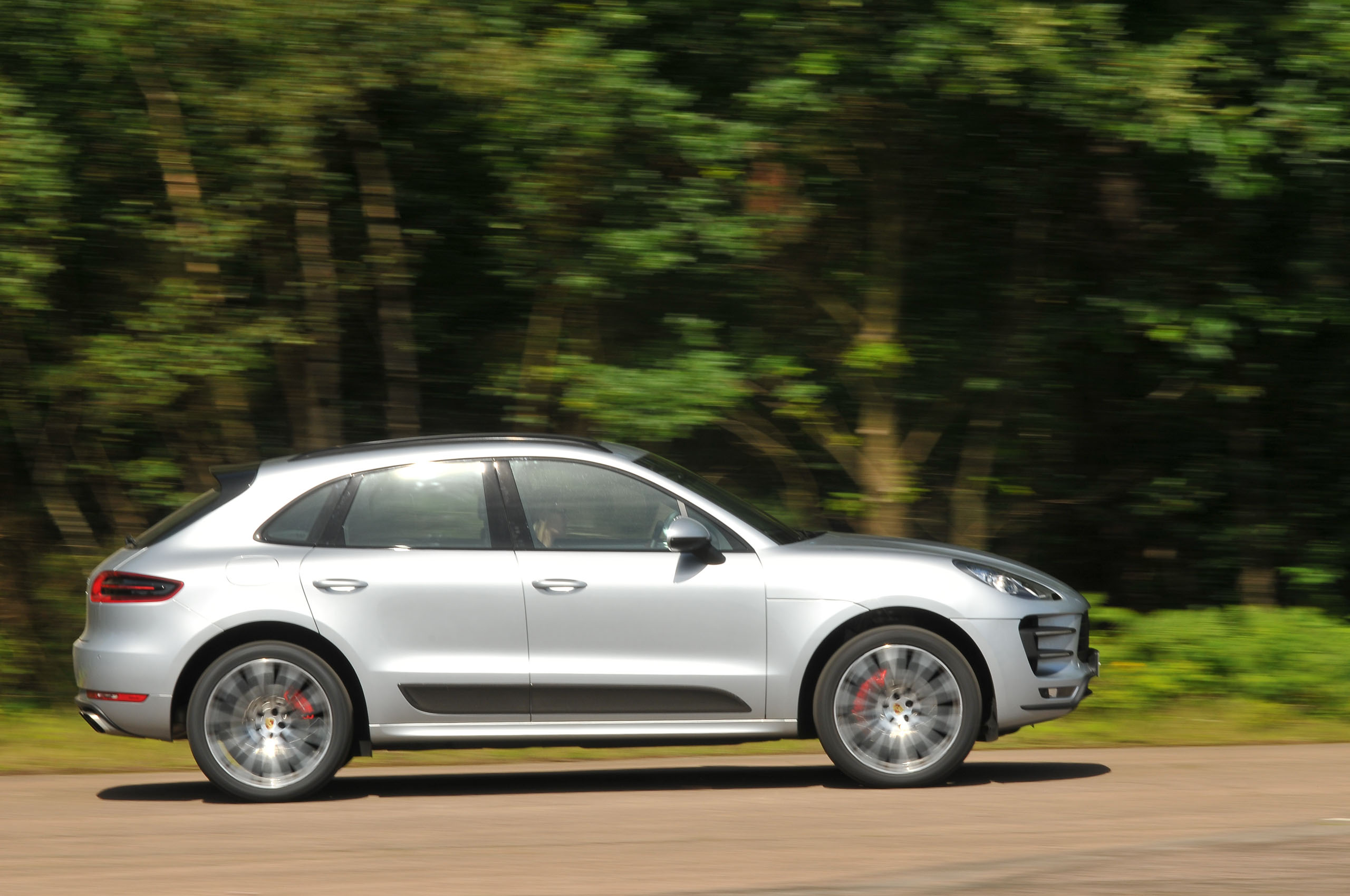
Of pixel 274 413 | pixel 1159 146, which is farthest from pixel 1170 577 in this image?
pixel 274 413

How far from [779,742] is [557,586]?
109 inches

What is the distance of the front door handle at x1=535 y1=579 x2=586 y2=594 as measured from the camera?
7.38 metres

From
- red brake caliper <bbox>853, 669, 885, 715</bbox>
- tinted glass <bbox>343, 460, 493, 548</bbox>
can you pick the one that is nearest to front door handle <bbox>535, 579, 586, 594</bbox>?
tinted glass <bbox>343, 460, 493, 548</bbox>

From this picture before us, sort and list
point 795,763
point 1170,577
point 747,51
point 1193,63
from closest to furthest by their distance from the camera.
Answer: point 795,763 < point 1193,63 < point 747,51 < point 1170,577

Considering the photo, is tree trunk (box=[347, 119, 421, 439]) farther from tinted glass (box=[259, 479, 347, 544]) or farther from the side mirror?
the side mirror

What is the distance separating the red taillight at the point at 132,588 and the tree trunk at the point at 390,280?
4.51m

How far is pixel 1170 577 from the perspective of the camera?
13.7 m

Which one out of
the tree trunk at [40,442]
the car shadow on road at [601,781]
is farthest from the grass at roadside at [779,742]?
the tree trunk at [40,442]

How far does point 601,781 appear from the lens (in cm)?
813

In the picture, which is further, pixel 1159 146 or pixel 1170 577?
pixel 1170 577

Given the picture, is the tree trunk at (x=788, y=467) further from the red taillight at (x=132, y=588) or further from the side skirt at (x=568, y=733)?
the red taillight at (x=132, y=588)

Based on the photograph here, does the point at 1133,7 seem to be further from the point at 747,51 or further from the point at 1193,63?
the point at 747,51

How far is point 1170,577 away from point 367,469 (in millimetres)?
8381

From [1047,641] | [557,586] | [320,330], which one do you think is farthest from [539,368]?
[1047,641]
